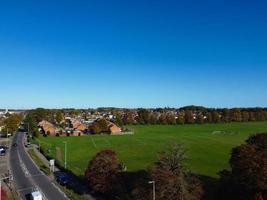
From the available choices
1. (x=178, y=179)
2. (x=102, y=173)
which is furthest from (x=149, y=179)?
(x=102, y=173)

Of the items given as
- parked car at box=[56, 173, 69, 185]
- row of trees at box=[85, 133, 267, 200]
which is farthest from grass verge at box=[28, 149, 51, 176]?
row of trees at box=[85, 133, 267, 200]

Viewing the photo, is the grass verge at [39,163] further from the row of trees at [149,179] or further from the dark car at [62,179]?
the row of trees at [149,179]

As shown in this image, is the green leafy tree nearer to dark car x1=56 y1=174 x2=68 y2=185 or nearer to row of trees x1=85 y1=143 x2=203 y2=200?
row of trees x1=85 y1=143 x2=203 y2=200

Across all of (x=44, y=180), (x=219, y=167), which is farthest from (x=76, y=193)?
(x=219, y=167)

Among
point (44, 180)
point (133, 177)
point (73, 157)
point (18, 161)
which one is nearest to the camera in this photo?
point (133, 177)

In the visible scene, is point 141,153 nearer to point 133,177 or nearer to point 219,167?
point 219,167

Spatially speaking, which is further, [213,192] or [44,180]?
[44,180]
